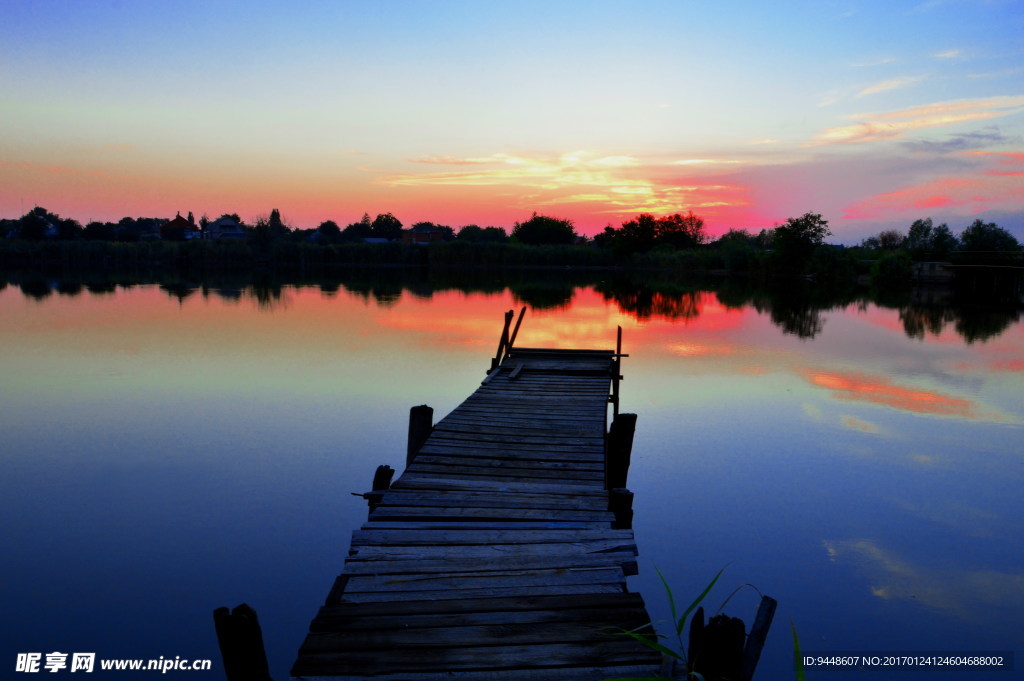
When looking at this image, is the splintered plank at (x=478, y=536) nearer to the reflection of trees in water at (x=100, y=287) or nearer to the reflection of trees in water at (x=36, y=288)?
the reflection of trees in water at (x=36, y=288)

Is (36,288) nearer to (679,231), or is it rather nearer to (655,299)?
(655,299)

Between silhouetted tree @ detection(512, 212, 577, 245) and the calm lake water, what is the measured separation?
9532cm

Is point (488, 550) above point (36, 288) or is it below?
below

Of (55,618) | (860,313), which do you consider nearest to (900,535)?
(55,618)

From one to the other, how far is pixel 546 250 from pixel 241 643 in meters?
87.3

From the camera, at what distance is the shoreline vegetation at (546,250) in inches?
2801

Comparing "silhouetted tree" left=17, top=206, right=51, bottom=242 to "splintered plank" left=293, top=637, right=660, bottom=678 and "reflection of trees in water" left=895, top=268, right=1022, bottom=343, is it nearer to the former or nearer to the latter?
"reflection of trees in water" left=895, top=268, right=1022, bottom=343

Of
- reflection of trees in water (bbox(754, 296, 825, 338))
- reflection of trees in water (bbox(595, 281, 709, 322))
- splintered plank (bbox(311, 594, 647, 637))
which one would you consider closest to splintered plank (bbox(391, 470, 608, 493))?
splintered plank (bbox(311, 594, 647, 637))

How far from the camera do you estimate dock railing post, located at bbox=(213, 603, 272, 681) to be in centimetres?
411

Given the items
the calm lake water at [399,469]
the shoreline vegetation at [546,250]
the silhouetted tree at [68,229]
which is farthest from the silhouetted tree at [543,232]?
the calm lake water at [399,469]

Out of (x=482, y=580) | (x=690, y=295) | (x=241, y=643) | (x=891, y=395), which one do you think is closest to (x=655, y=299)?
(x=690, y=295)

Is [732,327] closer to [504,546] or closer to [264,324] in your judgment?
[264,324]

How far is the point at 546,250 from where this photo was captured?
90188mm

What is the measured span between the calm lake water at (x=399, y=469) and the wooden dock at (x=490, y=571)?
1.35m
